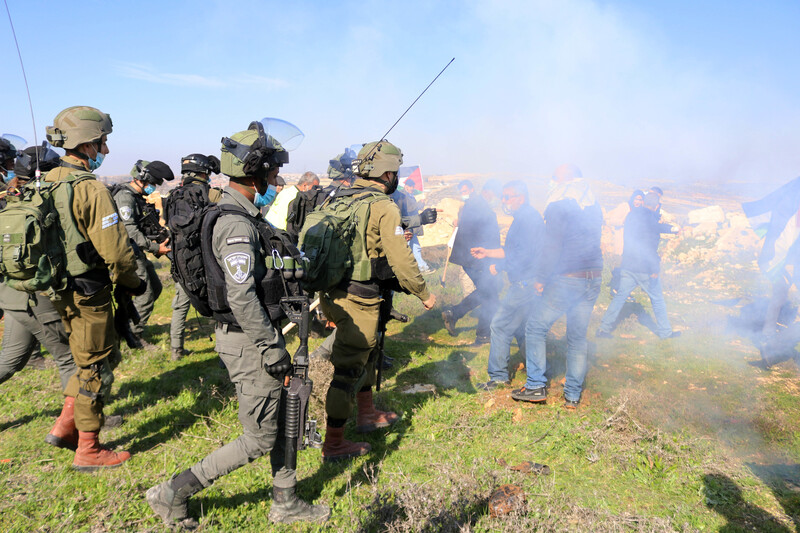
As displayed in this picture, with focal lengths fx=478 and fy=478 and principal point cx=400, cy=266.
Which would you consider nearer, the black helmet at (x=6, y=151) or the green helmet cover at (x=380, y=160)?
the green helmet cover at (x=380, y=160)

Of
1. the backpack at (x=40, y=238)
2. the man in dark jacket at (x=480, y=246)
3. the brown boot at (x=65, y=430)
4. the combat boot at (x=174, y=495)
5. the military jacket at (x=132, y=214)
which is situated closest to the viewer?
the combat boot at (x=174, y=495)

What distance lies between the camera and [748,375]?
18.3 feet

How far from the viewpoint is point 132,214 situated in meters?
5.68

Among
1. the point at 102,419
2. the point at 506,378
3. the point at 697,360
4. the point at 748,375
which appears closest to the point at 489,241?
the point at 506,378

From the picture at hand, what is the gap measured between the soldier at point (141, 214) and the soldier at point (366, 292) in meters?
2.93

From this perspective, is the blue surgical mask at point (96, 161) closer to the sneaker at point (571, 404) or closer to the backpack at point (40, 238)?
the backpack at point (40, 238)

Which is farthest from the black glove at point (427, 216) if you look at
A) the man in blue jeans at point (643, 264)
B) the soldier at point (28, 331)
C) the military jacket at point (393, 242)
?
the man in blue jeans at point (643, 264)

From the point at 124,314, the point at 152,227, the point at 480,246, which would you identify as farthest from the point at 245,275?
the point at 480,246

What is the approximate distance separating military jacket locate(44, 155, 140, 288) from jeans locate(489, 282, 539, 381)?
3.51m

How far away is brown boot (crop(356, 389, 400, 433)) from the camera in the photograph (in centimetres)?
421

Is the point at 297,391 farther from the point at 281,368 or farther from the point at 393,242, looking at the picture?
the point at 393,242

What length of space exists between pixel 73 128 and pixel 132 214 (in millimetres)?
2519

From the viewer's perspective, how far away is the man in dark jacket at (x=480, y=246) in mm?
6645

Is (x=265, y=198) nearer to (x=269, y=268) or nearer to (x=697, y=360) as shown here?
(x=269, y=268)
